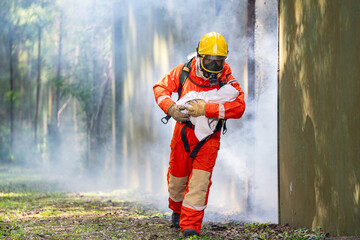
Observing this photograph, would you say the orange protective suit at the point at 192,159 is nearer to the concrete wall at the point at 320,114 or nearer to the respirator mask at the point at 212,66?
the respirator mask at the point at 212,66

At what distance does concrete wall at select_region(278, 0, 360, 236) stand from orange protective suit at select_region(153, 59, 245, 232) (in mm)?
593

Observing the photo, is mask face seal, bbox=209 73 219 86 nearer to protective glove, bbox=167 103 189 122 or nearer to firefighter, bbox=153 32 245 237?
firefighter, bbox=153 32 245 237

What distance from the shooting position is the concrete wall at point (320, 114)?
3816mm

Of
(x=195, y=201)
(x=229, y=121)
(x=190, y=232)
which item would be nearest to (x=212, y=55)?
(x=195, y=201)

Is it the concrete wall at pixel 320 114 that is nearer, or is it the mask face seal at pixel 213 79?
the concrete wall at pixel 320 114

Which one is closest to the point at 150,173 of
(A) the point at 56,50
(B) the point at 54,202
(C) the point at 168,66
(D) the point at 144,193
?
(D) the point at 144,193

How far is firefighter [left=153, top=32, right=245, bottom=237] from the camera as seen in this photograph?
200 inches

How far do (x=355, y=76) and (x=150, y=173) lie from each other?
8.11m

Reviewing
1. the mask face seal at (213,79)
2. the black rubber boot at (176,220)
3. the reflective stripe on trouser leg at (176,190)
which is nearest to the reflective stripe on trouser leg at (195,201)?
the reflective stripe on trouser leg at (176,190)

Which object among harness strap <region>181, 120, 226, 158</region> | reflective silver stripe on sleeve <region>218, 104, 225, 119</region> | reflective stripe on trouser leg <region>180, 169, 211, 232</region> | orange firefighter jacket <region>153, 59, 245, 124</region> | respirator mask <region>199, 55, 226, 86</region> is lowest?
reflective stripe on trouser leg <region>180, 169, 211, 232</region>

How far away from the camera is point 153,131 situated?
1123cm

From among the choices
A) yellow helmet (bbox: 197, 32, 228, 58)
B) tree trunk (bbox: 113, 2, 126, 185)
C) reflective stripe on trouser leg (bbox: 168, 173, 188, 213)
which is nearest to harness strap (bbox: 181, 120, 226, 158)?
reflective stripe on trouser leg (bbox: 168, 173, 188, 213)

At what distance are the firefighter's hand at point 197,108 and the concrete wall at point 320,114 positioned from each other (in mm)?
876

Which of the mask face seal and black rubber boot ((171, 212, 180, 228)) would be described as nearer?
the mask face seal
